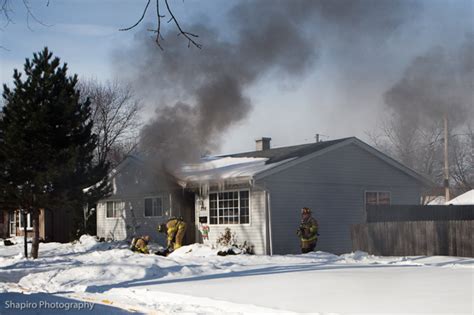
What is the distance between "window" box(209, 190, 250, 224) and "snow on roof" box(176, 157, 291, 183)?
2.47 ft

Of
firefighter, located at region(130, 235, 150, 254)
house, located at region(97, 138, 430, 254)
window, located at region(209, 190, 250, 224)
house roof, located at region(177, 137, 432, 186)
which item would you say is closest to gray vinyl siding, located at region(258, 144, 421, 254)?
house, located at region(97, 138, 430, 254)

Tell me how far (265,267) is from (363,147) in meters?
9.28

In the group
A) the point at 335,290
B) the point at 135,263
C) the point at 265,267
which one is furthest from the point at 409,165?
the point at 335,290

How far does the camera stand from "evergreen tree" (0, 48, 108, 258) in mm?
19625

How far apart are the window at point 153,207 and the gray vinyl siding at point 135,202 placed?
163 millimetres

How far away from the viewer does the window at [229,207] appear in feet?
68.1

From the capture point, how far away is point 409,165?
2530 centimetres

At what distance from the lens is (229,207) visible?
2127 cm

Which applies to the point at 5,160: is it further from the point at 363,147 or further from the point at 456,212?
the point at 456,212

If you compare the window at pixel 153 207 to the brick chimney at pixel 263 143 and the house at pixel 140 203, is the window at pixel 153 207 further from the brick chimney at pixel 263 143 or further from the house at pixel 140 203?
the brick chimney at pixel 263 143

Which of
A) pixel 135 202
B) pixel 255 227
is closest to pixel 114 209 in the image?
pixel 135 202

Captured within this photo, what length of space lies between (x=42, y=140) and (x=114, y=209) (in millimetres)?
7985

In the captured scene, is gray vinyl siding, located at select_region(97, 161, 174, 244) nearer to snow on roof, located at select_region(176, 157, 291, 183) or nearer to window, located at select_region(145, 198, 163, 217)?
window, located at select_region(145, 198, 163, 217)

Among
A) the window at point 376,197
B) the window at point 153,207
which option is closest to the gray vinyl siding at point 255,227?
the window at point 153,207
